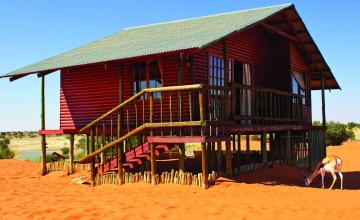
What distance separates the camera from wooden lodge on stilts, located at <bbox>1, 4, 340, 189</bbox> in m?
13.0

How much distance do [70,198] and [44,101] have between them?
22.4ft

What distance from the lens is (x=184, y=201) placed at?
1021 centimetres

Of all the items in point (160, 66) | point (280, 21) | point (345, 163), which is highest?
point (280, 21)

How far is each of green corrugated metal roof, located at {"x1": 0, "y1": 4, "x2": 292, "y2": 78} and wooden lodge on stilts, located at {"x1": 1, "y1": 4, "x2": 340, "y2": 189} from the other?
82mm

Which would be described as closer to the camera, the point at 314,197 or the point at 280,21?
the point at 314,197

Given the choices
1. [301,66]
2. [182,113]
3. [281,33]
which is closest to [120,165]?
[182,113]

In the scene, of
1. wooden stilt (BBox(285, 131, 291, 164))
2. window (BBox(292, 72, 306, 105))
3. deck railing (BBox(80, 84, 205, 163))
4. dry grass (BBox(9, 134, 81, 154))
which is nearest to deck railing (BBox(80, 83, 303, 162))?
deck railing (BBox(80, 84, 205, 163))

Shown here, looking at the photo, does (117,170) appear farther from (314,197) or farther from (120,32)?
(120,32)

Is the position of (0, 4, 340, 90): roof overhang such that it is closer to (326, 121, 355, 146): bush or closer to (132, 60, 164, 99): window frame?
(132, 60, 164, 99): window frame

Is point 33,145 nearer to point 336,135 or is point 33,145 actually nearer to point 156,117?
point 336,135

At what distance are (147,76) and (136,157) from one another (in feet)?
10.5

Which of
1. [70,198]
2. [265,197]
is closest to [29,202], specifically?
[70,198]

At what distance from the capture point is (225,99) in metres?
13.4

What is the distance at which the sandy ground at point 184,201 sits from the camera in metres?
8.95
